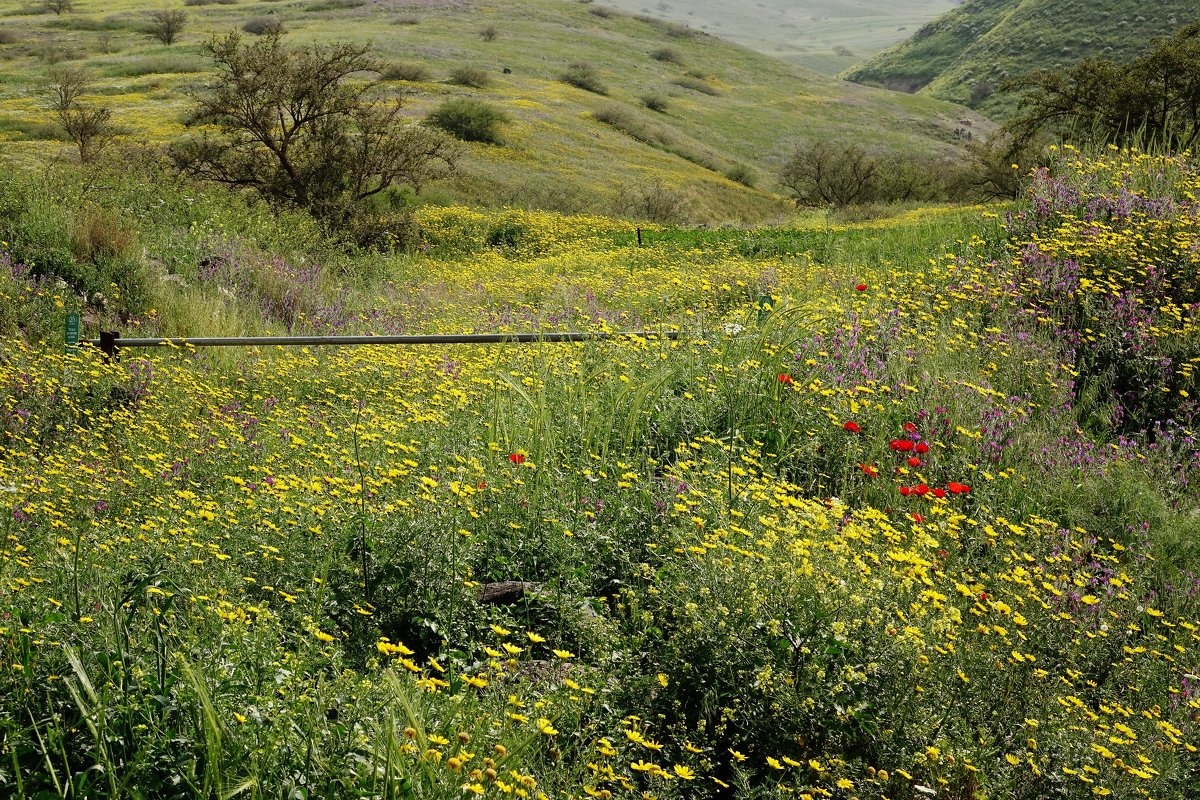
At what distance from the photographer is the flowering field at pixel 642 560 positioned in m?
2.52

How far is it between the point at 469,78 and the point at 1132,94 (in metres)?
38.9

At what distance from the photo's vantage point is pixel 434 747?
2.45m

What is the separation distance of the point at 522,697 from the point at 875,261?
10405 millimetres

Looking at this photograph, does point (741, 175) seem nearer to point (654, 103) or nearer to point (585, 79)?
point (654, 103)

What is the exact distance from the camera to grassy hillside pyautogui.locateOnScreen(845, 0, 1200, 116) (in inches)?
3344

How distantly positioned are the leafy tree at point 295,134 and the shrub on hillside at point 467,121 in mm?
19850

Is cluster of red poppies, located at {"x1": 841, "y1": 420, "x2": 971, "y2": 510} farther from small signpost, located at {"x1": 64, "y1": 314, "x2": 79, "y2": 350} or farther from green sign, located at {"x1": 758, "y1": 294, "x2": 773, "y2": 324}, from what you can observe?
small signpost, located at {"x1": 64, "y1": 314, "x2": 79, "y2": 350}

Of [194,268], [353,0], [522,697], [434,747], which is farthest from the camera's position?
[353,0]

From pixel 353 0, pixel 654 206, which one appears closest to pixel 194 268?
pixel 654 206

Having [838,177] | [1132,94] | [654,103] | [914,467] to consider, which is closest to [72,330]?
[914,467]

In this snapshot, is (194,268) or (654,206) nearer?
(194,268)

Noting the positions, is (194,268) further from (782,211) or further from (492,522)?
(782,211)

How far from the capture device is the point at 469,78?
5106cm

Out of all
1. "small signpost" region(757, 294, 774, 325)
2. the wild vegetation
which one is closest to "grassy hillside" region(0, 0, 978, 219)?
the wild vegetation
